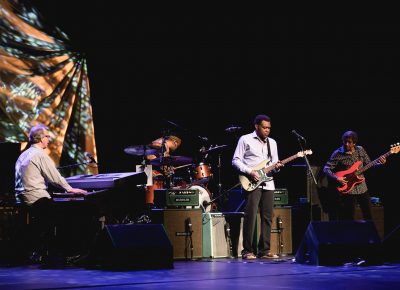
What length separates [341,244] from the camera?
796 cm

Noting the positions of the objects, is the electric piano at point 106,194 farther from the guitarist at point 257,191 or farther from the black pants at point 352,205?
the black pants at point 352,205

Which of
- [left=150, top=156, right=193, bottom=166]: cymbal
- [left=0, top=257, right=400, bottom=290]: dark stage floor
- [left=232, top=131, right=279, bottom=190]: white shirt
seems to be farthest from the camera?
[left=150, top=156, right=193, bottom=166]: cymbal

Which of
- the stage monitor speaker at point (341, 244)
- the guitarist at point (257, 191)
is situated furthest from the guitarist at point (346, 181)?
the stage monitor speaker at point (341, 244)

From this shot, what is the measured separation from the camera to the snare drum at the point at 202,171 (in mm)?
11789

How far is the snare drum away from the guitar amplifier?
187 centimetres

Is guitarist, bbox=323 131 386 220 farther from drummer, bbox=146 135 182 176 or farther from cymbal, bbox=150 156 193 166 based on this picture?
drummer, bbox=146 135 182 176

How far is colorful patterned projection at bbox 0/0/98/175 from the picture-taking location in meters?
10.2

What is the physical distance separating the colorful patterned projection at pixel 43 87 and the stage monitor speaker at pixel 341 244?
4110 millimetres

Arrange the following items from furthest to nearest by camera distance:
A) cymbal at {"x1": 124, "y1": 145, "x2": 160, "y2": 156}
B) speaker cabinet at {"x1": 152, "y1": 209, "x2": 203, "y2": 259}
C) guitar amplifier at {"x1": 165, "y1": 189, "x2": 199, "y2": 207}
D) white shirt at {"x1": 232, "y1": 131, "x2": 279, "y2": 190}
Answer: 1. cymbal at {"x1": 124, "y1": 145, "x2": 160, "y2": 156}
2. guitar amplifier at {"x1": 165, "y1": 189, "x2": 199, "y2": 207}
3. speaker cabinet at {"x1": 152, "y1": 209, "x2": 203, "y2": 259}
4. white shirt at {"x1": 232, "y1": 131, "x2": 279, "y2": 190}

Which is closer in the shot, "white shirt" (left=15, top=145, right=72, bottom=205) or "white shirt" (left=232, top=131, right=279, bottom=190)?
"white shirt" (left=15, top=145, right=72, bottom=205)

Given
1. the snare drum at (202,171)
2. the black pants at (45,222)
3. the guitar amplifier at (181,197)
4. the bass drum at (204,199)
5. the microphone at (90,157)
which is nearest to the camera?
the black pants at (45,222)

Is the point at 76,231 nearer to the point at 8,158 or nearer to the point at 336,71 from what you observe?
the point at 8,158

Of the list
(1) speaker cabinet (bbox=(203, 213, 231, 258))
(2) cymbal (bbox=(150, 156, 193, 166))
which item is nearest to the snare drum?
(2) cymbal (bbox=(150, 156, 193, 166))

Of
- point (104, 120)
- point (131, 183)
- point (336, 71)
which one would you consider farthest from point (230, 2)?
point (131, 183)
